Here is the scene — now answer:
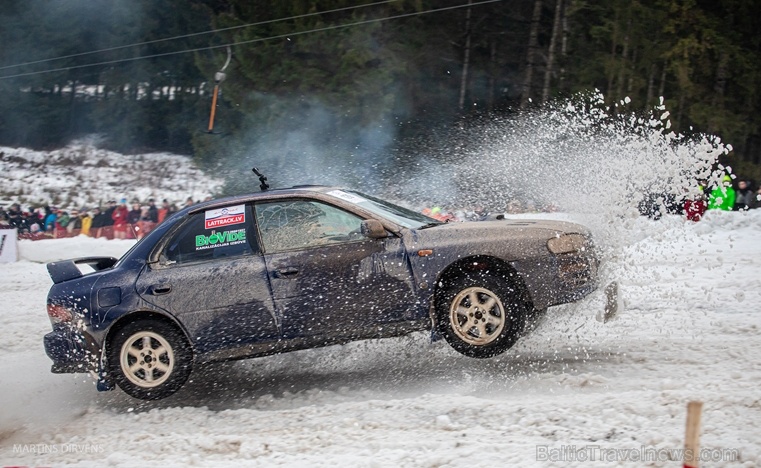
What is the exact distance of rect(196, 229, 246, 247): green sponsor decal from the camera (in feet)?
21.1

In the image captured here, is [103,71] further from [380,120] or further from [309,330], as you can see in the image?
[309,330]

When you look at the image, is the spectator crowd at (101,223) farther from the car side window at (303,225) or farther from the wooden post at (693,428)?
the wooden post at (693,428)

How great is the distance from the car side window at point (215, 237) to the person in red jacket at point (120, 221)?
1435cm

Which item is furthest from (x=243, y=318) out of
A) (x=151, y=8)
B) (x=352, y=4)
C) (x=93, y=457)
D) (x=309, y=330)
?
(x=151, y=8)

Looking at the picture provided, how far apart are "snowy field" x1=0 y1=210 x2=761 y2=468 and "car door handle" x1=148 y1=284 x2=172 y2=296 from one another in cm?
97

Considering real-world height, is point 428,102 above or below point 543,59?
below

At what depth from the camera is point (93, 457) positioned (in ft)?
16.8

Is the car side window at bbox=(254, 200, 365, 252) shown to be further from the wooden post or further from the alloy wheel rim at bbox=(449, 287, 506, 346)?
the wooden post

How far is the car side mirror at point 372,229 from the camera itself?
6078 mm

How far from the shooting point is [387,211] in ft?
21.9

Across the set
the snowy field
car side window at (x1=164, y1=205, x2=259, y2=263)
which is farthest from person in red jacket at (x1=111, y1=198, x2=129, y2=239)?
car side window at (x1=164, y1=205, x2=259, y2=263)

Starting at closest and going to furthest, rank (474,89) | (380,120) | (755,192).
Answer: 1. (755,192)
2. (380,120)
3. (474,89)

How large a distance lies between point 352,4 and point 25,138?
28.2 m

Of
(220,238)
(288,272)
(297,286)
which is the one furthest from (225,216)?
(297,286)
